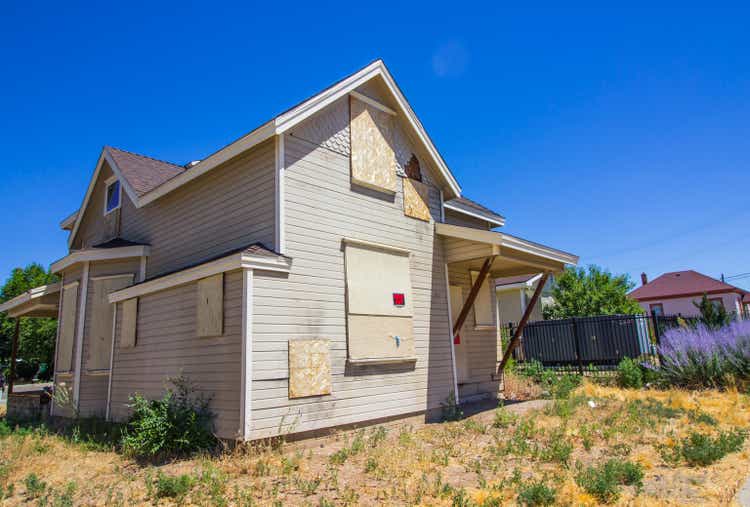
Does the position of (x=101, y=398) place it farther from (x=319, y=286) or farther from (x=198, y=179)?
(x=319, y=286)

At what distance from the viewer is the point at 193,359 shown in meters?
8.82

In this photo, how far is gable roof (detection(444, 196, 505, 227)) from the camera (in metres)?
14.4

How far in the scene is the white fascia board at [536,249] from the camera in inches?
412

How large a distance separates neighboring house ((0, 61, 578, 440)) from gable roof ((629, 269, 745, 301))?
3632 cm

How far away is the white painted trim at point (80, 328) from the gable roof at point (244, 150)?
7.04ft

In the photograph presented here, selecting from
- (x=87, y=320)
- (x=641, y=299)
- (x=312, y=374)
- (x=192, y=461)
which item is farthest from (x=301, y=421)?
(x=641, y=299)

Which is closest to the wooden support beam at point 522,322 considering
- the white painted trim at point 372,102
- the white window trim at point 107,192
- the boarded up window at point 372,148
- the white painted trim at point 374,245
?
the white painted trim at point 374,245

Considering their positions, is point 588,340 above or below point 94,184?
below

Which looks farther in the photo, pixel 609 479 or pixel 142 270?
pixel 142 270

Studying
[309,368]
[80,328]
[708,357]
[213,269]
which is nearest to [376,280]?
[309,368]

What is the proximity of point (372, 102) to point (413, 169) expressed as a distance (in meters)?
1.82

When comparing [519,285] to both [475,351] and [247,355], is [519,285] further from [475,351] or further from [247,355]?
[247,355]

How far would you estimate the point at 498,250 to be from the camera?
410 inches

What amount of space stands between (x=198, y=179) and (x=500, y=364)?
8.82 m
